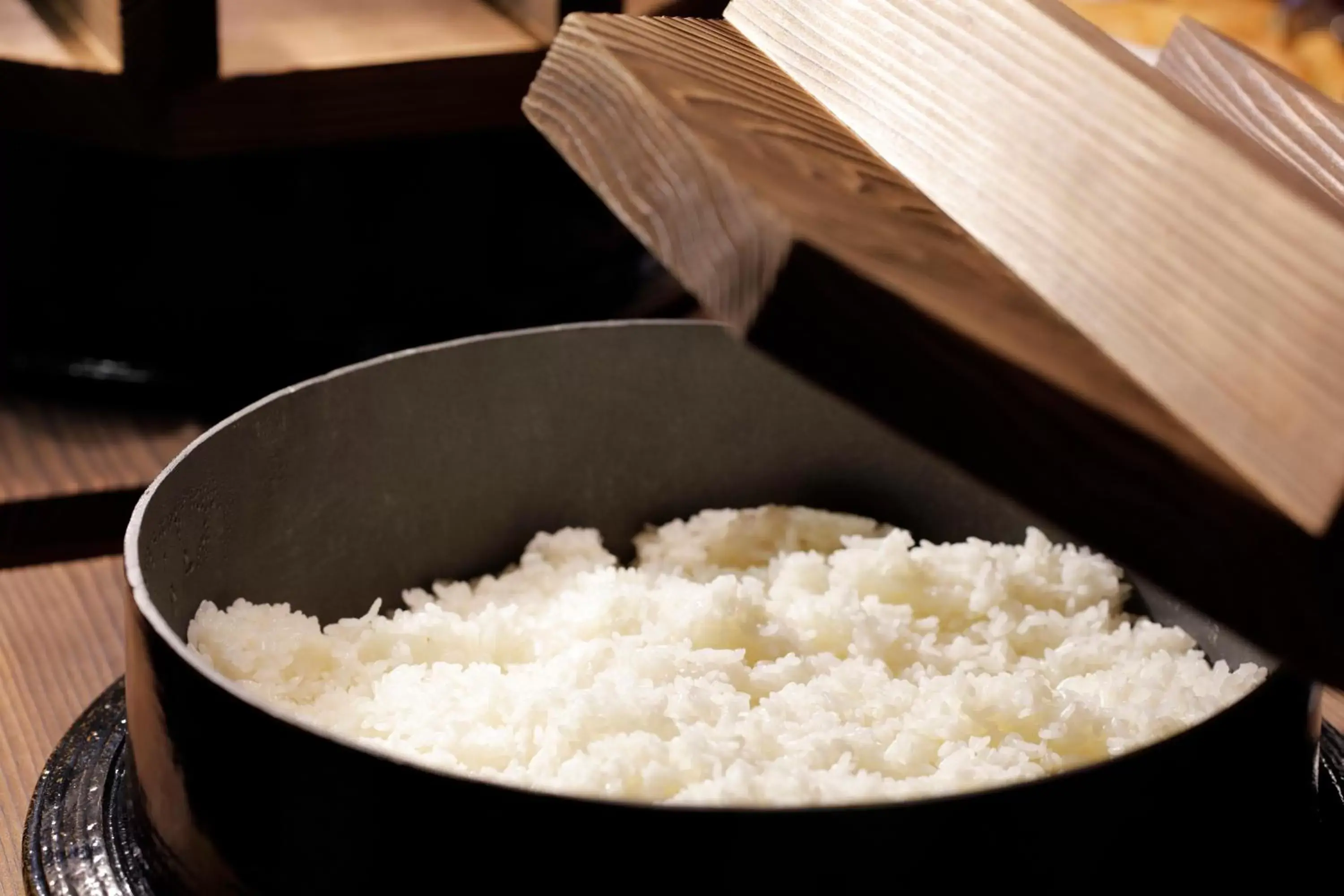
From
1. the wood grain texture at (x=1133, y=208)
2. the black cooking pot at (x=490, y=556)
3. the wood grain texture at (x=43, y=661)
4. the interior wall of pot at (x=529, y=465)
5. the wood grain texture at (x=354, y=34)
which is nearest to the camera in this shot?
the wood grain texture at (x=1133, y=208)

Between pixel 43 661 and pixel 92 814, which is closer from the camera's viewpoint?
pixel 92 814

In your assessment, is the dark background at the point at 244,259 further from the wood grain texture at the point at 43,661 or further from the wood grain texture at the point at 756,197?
the wood grain texture at the point at 756,197

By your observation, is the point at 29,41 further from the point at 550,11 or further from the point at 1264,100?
the point at 1264,100

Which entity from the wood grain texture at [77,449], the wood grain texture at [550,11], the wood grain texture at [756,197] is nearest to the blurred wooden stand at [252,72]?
the wood grain texture at [550,11]

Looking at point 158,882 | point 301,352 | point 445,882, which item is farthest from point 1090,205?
point 301,352

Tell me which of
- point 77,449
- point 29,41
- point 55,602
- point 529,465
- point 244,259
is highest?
point 29,41

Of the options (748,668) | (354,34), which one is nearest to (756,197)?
(748,668)
